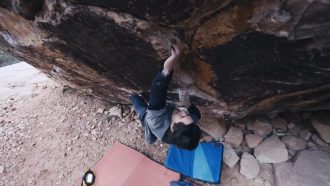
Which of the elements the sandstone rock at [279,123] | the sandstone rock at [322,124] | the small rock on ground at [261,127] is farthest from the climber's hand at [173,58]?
the sandstone rock at [322,124]

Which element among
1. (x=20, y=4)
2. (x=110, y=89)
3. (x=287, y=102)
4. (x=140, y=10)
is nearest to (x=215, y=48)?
(x=140, y=10)

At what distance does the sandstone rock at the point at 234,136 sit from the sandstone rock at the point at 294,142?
753 millimetres

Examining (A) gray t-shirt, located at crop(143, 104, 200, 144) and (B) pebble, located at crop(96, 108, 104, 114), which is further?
(B) pebble, located at crop(96, 108, 104, 114)

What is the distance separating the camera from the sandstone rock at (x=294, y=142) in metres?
5.52

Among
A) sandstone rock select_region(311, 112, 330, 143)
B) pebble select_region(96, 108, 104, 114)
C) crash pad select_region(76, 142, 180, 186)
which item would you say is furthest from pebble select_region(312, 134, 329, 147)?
pebble select_region(96, 108, 104, 114)

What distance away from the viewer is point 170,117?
145 inches

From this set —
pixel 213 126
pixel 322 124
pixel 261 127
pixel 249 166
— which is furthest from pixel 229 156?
pixel 322 124

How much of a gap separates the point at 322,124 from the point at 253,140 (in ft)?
3.94

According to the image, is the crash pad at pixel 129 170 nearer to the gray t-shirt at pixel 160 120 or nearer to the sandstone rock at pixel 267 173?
the sandstone rock at pixel 267 173

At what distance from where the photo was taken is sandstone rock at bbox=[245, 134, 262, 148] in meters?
5.73

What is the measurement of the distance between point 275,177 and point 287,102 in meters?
1.45

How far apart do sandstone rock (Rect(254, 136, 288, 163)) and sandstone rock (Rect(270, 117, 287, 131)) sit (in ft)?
0.73

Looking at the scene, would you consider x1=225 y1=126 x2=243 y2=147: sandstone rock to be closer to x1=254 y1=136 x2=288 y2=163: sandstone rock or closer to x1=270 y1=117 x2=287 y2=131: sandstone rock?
x1=254 y1=136 x2=288 y2=163: sandstone rock

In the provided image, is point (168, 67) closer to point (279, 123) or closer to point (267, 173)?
point (267, 173)
